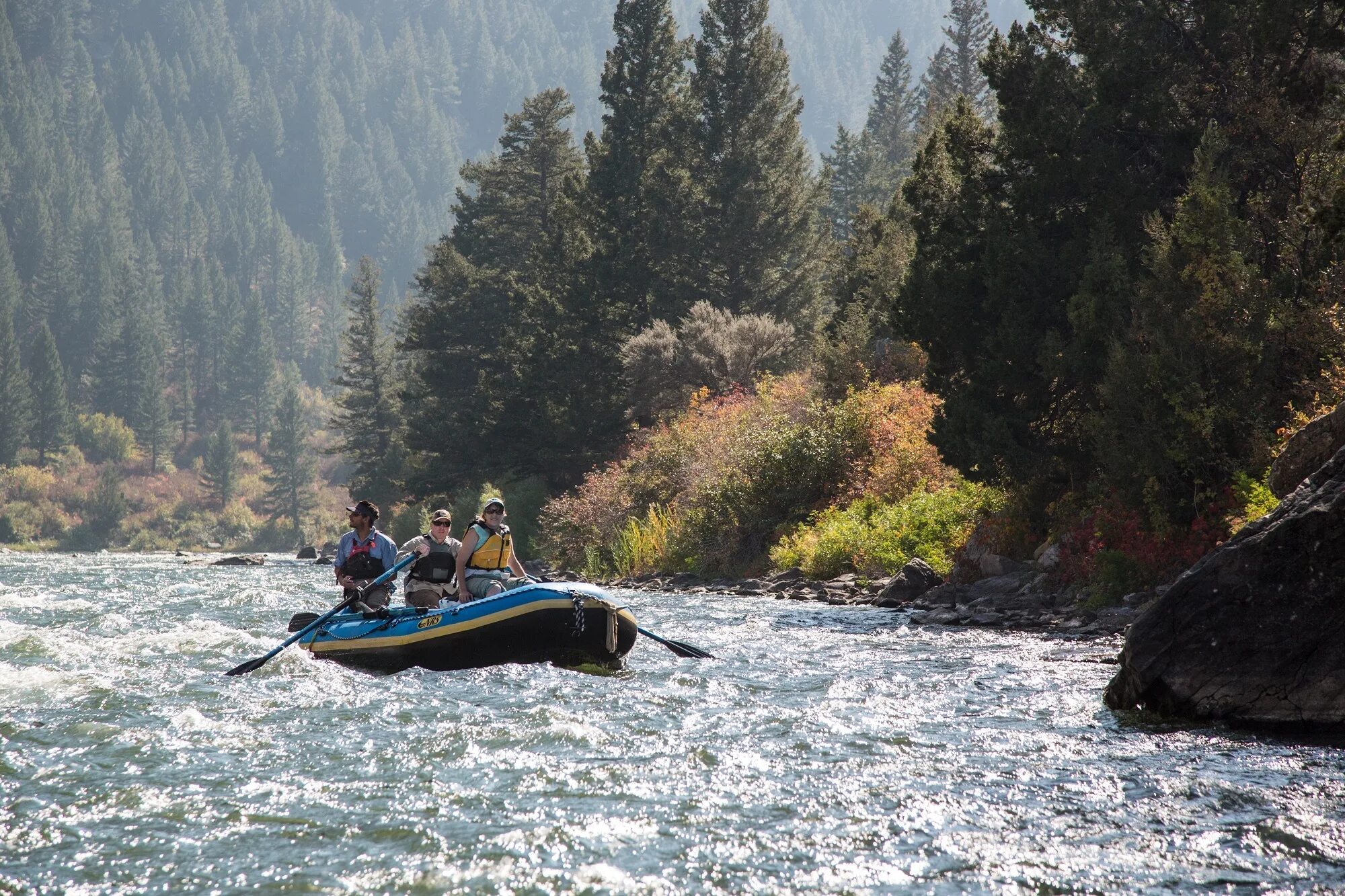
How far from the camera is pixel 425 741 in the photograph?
359 inches

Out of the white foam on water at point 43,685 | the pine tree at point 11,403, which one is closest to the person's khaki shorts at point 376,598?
the white foam on water at point 43,685

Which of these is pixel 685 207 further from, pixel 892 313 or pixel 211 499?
pixel 211 499

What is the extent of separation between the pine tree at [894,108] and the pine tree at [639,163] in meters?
39.0

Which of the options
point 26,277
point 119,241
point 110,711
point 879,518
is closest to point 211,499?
point 26,277

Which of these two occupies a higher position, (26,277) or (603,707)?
(26,277)

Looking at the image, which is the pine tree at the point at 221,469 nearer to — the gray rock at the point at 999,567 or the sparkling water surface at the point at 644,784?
the gray rock at the point at 999,567

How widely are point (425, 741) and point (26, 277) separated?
151476 millimetres

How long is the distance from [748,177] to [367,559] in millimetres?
32267

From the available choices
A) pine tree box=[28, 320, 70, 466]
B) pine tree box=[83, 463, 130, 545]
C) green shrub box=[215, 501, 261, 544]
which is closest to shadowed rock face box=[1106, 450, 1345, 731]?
pine tree box=[83, 463, 130, 545]

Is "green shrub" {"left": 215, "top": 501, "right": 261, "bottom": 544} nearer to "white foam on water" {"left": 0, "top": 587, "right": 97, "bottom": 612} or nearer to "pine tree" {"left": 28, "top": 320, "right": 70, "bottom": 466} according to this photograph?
"pine tree" {"left": 28, "top": 320, "right": 70, "bottom": 466}

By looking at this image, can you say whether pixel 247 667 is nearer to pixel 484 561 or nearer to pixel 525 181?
pixel 484 561

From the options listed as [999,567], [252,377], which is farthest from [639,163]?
[252,377]

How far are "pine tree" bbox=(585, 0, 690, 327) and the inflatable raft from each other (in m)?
29.0

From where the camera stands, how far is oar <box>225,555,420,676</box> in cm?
1246
